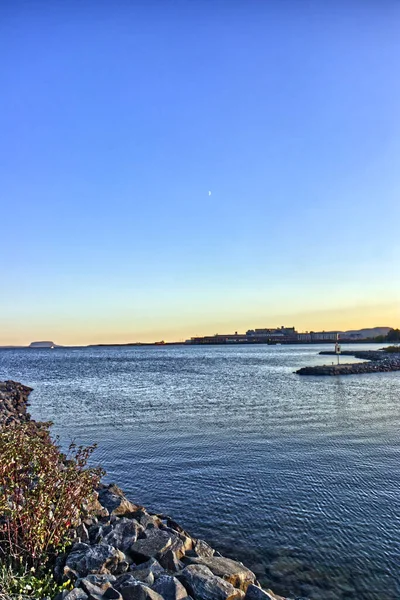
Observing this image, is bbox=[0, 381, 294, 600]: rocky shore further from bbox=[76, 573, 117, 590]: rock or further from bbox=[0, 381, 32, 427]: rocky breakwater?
bbox=[0, 381, 32, 427]: rocky breakwater

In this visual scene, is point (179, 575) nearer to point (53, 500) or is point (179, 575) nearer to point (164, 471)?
point (53, 500)

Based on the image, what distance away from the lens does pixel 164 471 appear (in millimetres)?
11562

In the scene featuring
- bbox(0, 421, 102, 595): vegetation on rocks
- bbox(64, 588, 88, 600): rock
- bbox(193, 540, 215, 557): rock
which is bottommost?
bbox(193, 540, 215, 557): rock

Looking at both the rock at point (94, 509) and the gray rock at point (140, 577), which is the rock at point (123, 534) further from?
the gray rock at point (140, 577)

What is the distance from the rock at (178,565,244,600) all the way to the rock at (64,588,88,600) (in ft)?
4.13

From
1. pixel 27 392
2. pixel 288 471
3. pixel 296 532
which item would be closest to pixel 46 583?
pixel 296 532

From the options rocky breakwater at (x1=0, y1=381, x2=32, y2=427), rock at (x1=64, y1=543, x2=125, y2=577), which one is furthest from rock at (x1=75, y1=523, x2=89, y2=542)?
rocky breakwater at (x1=0, y1=381, x2=32, y2=427)

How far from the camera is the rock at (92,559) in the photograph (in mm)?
5383

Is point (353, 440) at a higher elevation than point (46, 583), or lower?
lower

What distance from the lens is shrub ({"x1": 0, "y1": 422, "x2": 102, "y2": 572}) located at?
543 cm

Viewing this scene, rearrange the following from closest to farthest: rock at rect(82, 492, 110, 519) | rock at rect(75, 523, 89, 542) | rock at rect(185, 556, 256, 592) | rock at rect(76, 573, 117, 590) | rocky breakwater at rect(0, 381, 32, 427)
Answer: rock at rect(76, 573, 117, 590), rock at rect(185, 556, 256, 592), rock at rect(75, 523, 89, 542), rock at rect(82, 492, 110, 519), rocky breakwater at rect(0, 381, 32, 427)

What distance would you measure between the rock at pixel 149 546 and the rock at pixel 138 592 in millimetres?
1229

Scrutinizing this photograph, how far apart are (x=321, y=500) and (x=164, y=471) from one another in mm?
4031

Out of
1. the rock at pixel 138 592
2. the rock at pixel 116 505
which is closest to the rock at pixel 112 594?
the rock at pixel 138 592
